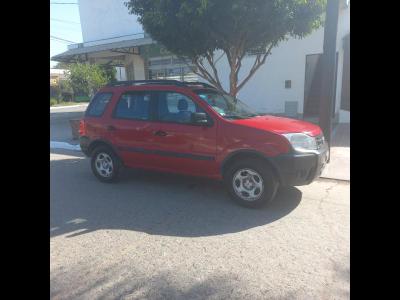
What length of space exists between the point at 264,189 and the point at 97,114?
3513mm

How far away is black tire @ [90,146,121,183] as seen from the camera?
5945 mm

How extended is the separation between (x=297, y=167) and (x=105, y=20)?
21.3 m

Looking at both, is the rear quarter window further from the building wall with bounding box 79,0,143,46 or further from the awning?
the building wall with bounding box 79,0,143,46

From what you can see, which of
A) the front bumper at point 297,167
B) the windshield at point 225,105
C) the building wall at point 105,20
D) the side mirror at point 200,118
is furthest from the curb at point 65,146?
the building wall at point 105,20

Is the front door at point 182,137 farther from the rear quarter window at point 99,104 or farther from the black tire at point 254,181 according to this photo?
the rear quarter window at point 99,104

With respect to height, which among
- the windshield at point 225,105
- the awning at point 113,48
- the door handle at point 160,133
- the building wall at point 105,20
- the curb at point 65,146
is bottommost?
the curb at point 65,146

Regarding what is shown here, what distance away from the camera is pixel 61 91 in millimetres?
39656

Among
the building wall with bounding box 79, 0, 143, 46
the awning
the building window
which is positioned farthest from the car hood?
the building wall with bounding box 79, 0, 143, 46

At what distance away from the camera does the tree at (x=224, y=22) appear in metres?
6.41

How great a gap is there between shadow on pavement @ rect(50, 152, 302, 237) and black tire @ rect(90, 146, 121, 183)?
5.3 inches

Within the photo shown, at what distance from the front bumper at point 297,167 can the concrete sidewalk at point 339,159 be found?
1.90 metres

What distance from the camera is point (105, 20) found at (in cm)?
2191
